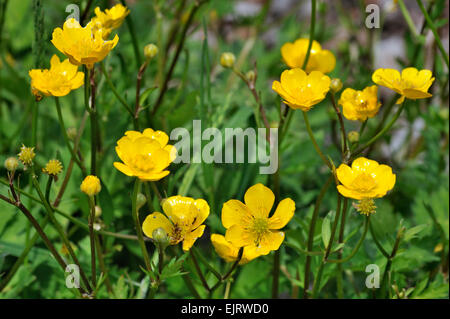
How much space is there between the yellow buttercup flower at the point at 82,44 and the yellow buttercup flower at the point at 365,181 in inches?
12.6

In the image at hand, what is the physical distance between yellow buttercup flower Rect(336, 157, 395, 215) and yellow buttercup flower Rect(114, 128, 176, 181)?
21 centimetres

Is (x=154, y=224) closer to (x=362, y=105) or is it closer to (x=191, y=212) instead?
(x=191, y=212)

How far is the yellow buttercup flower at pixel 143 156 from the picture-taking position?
64 centimetres

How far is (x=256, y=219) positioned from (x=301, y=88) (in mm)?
178

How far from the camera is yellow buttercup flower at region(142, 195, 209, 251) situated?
2.22ft

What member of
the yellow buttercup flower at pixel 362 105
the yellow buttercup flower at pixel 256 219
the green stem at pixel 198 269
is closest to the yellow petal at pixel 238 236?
the yellow buttercup flower at pixel 256 219

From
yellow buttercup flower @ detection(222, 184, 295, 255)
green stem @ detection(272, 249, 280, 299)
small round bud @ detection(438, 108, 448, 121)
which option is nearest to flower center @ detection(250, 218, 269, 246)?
yellow buttercup flower @ detection(222, 184, 295, 255)

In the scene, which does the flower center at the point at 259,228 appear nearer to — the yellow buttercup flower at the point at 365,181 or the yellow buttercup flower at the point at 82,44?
the yellow buttercup flower at the point at 365,181

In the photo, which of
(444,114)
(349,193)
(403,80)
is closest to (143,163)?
(349,193)

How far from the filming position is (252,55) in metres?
1.69

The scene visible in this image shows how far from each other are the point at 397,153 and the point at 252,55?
0.52 meters

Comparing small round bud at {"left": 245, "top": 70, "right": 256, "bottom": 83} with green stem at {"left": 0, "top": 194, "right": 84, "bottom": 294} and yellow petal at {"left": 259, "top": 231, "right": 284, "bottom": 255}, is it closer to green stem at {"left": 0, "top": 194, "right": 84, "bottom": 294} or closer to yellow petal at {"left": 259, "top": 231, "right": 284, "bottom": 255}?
yellow petal at {"left": 259, "top": 231, "right": 284, "bottom": 255}

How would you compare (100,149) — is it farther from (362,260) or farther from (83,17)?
(362,260)
